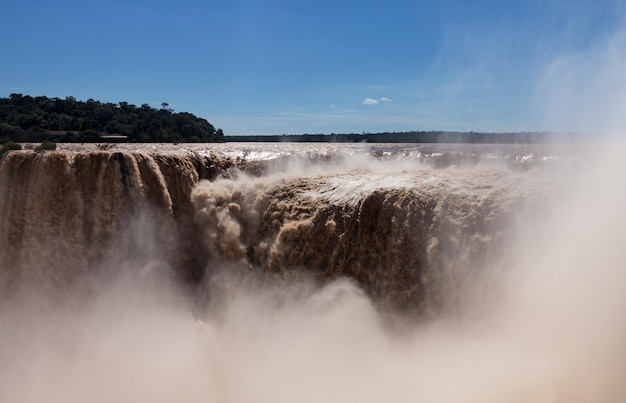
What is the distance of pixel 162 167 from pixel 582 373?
10.7m

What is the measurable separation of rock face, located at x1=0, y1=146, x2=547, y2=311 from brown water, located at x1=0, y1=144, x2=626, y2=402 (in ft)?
0.15

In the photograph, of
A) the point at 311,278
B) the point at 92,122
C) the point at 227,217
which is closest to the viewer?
the point at 311,278

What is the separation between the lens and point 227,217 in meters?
13.2

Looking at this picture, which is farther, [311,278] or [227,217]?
[227,217]

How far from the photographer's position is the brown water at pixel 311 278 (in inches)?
338

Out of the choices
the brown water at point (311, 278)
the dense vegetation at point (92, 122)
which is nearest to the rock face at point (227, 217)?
the brown water at point (311, 278)

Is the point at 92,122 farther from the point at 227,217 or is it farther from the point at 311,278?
the point at 311,278

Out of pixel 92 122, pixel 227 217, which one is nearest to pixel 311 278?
pixel 227 217

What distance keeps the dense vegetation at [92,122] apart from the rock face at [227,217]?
1816 cm

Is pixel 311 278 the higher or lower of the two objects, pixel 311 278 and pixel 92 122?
the lower

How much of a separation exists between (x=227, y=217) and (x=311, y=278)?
10.1 ft

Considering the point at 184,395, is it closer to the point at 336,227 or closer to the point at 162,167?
the point at 336,227

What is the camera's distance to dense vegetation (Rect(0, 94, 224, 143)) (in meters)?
32.0

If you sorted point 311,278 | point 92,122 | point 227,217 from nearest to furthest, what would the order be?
point 311,278 → point 227,217 → point 92,122
